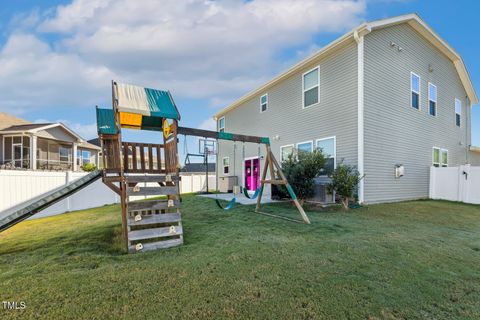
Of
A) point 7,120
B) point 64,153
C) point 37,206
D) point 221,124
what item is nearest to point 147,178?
point 37,206

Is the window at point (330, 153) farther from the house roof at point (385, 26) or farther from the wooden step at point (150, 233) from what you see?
the wooden step at point (150, 233)

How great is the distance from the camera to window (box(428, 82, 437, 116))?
1057 centimetres

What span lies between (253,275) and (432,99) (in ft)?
40.2

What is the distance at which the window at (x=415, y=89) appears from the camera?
9781 millimetres

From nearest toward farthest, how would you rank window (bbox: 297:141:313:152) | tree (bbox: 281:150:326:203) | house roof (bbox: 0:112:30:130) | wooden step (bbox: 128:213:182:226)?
1. wooden step (bbox: 128:213:182:226)
2. tree (bbox: 281:150:326:203)
3. window (bbox: 297:141:313:152)
4. house roof (bbox: 0:112:30:130)

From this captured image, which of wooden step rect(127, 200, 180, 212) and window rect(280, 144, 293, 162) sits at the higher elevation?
window rect(280, 144, 293, 162)

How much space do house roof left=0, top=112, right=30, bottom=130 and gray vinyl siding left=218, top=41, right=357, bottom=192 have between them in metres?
15.8

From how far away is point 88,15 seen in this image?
8367mm

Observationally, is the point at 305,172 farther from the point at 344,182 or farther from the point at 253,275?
the point at 253,275

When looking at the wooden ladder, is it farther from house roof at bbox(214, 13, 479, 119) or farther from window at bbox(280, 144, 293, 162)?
house roof at bbox(214, 13, 479, 119)

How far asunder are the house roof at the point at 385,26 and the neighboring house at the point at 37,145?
12.2 metres

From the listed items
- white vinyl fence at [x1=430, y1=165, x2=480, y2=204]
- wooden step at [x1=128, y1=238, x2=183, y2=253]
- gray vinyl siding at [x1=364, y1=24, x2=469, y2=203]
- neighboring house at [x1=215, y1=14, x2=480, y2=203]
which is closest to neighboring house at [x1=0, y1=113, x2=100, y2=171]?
neighboring house at [x1=215, y1=14, x2=480, y2=203]

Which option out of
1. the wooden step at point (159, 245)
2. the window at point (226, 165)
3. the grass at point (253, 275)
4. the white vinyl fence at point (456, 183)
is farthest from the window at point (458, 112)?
the wooden step at point (159, 245)

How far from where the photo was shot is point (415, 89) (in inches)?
392
